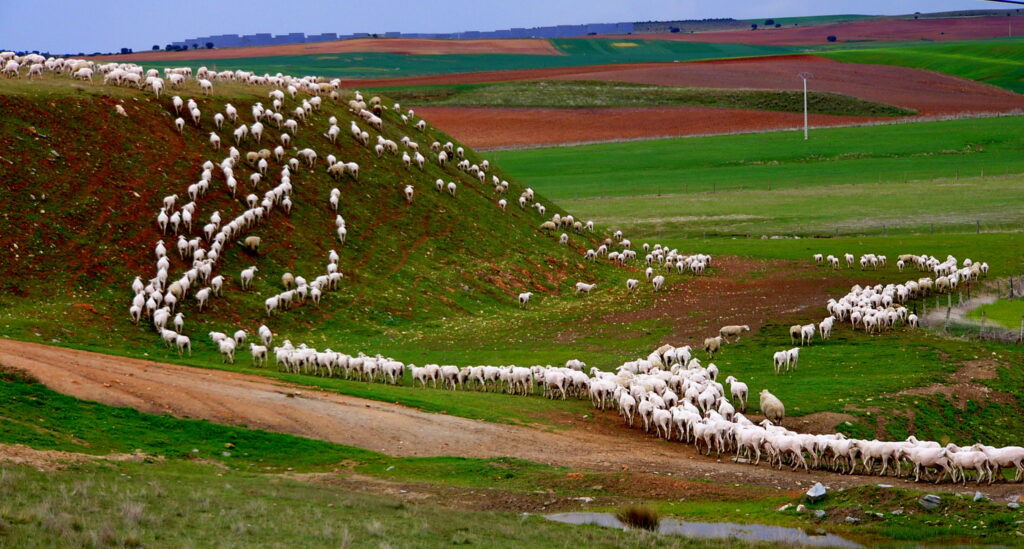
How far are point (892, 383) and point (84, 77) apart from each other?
3866 centimetres

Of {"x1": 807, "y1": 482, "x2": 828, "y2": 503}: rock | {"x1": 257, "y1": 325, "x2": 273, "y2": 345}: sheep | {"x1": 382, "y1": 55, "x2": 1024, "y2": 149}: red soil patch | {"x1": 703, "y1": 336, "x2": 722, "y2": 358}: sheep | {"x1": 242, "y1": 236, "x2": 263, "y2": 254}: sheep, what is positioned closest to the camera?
{"x1": 807, "y1": 482, "x2": 828, "y2": 503}: rock

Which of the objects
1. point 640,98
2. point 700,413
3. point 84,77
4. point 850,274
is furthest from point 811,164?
point 700,413

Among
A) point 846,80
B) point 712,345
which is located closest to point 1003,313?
point 712,345

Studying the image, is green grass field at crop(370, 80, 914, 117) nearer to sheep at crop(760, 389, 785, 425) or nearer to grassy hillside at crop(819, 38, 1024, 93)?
grassy hillside at crop(819, 38, 1024, 93)

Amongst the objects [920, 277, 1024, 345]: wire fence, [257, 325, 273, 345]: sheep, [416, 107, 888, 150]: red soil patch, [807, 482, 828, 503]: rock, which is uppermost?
[416, 107, 888, 150]: red soil patch

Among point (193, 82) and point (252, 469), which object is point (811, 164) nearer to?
point (193, 82)

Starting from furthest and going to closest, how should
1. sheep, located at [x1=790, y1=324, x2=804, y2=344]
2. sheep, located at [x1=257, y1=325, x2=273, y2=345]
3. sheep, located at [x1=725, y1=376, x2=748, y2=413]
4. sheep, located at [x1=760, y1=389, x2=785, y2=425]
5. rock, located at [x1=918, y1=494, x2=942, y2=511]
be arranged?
sheep, located at [x1=790, y1=324, x2=804, y2=344] < sheep, located at [x1=257, y1=325, x2=273, y2=345] < sheep, located at [x1=725, y1=376, x2=748, y2=413] < sheep, located at [x1=760, y1=389, x2=785, y2=425] < rock, located at [x1=918, y1=494, x2=942, y2=511]

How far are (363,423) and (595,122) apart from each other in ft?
352

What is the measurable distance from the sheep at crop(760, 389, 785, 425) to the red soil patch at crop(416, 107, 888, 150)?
95880 mm

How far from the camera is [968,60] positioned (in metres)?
182

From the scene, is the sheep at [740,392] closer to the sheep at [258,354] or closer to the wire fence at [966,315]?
the wire fence at [966,315]

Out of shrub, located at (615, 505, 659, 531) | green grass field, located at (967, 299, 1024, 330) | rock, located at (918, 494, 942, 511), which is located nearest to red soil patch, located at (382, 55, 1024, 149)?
green grass field, located at (967, 299, 1024, 330)

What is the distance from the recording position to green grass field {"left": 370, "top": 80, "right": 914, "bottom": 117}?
137750 mm

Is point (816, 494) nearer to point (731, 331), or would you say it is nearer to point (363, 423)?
point (363, 423)
